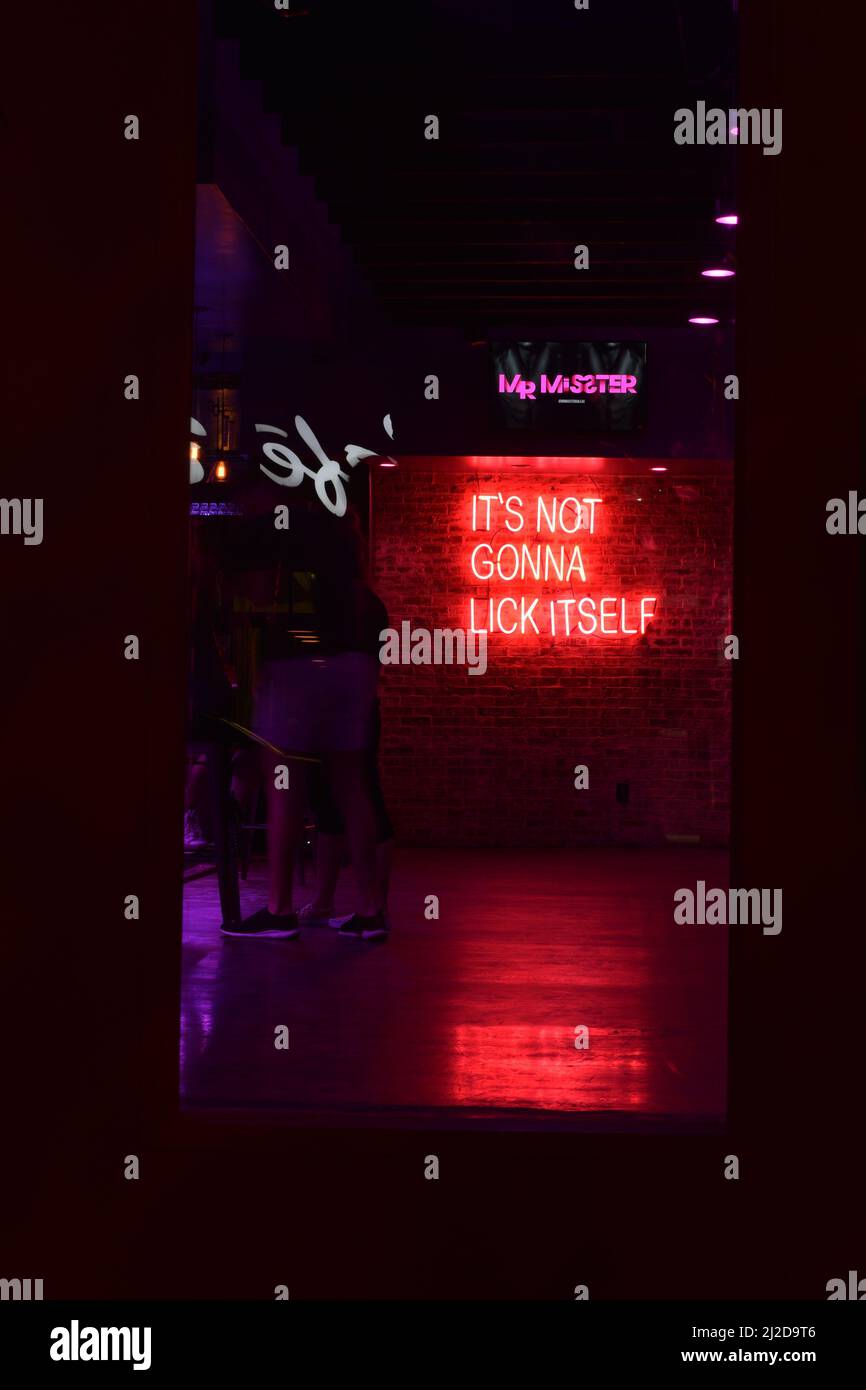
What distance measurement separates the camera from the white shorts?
5.58 meters

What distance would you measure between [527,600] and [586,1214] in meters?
7.10

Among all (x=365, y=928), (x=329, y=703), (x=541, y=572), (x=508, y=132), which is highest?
(x=508, y=132)

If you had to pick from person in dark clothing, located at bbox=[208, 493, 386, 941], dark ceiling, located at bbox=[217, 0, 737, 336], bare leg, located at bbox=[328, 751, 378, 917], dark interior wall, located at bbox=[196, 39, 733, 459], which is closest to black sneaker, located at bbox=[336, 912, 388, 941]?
person in dark clothing, located at bbox=[208, 493, 386, 941]

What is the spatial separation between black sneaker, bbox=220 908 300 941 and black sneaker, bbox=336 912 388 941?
0.20m

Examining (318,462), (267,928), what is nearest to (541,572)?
(318,462)

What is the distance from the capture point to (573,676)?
9.57 metres

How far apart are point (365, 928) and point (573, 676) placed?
4123 millimetres

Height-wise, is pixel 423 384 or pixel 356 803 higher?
pixel 423 384

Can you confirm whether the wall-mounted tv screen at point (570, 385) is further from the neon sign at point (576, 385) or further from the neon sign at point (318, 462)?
the neon sign at point (318, 462)

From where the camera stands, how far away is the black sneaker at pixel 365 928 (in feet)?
18.7

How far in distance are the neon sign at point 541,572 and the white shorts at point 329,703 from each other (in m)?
4.02

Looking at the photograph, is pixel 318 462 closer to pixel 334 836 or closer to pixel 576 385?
pixel 576 385
